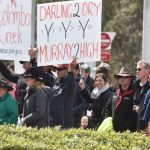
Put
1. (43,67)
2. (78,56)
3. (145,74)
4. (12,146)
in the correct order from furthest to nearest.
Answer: (43,67), (78,56), (145,74), (12,146)

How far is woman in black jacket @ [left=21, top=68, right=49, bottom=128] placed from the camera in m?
10.9

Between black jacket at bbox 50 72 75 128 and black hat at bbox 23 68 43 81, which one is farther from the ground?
black hat at bbox 23 68 43 81

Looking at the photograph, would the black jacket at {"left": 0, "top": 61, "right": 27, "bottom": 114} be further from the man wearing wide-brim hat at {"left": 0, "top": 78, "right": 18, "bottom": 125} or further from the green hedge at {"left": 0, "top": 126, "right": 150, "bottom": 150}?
the green hedge at {"left": 0, "top": 126, "right": 150, "bottom": 150}

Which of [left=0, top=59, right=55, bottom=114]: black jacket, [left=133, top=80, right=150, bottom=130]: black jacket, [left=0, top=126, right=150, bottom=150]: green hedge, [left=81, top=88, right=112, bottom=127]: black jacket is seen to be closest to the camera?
[left=0, top=126, right=150, bottom=150]: green hedge

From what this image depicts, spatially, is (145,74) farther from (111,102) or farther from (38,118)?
(38,118)

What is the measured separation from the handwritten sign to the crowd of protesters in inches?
10.4

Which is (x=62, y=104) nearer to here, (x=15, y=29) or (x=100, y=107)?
(x=100, y=107)

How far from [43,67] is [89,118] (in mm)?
1761

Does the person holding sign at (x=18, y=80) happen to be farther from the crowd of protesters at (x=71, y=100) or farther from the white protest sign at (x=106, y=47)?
the white protest sign at (x=106, y=47)

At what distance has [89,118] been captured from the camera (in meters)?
11.3

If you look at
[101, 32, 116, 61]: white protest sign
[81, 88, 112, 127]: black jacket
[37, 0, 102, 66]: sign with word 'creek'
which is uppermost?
[37, 0, 102, 66]: sign with word 'creek'

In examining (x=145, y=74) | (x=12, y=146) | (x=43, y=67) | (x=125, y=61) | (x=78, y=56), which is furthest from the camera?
(x=125, y=61)

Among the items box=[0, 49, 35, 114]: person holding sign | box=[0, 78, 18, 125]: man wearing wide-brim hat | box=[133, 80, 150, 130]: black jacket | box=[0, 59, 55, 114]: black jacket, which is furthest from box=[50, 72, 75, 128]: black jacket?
box=[0, 49, 35, 114]: person holding sign

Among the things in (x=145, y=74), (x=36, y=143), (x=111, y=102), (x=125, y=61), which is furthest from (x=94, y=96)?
(x=125, y=61)
